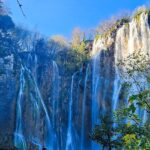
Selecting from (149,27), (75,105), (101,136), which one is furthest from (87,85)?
(101,136)

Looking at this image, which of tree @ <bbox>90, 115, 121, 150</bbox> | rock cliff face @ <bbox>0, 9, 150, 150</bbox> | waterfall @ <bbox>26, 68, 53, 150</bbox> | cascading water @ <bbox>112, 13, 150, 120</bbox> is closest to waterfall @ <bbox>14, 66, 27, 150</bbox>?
rock cliff face @ <bbox>0, 9, 150, 150</bbox>

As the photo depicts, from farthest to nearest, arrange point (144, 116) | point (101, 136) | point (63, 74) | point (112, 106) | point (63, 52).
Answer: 1. point (63, 52)
2. point (63, 74)
3. point (112, 106)
4. point (144, 116)
5. point (101, 136)

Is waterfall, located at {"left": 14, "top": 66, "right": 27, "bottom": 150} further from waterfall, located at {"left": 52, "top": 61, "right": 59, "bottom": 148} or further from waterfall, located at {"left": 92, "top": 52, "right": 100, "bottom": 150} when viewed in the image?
waterfall, located at {"left": 92, "top": 52, "right": 100, "bottom": 150}

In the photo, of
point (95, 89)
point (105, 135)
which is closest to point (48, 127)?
point (95, 89)

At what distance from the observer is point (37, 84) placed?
111 feet

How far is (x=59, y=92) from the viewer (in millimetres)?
33594

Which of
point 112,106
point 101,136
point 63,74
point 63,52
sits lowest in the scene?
point 101,136

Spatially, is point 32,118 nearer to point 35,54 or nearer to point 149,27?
point 35,54

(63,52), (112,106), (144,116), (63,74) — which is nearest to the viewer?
(144,116)

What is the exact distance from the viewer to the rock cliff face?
104ft

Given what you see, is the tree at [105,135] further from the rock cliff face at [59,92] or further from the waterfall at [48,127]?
the waterfall at [48,127]

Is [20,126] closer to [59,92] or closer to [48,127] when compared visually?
[48,127]

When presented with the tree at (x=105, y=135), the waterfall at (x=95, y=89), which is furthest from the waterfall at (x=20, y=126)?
Answer: the tree at (x=105, y=135)

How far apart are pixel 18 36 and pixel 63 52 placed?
5.00 m
